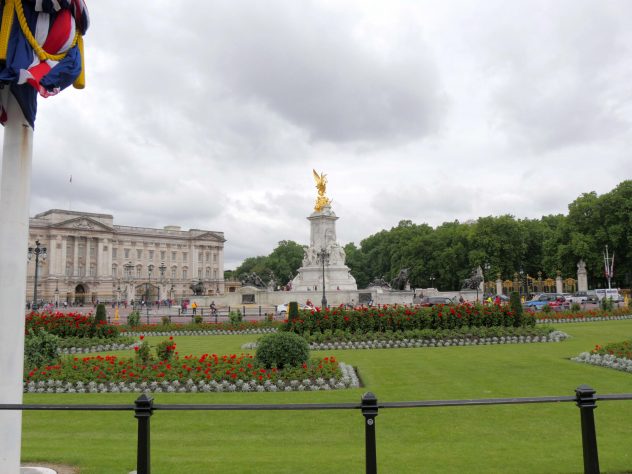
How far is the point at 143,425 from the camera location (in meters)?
4.31

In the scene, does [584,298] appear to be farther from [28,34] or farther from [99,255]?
Answer: [99,255]

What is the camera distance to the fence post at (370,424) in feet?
13.8

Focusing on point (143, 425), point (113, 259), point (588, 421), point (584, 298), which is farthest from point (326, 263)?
point (113, 259)

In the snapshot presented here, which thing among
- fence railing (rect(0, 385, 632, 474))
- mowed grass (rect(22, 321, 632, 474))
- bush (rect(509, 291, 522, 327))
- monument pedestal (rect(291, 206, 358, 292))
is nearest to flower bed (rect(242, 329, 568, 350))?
bush (rect(509, 291, 522, 327))

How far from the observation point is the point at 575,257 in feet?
211

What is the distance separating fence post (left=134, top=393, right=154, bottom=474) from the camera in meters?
4.29

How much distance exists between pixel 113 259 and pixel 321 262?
Answer: 75170 millimetres

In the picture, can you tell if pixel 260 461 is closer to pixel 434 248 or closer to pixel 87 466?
pixel 87 466

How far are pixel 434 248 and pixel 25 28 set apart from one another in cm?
8365

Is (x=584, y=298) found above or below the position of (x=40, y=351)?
above

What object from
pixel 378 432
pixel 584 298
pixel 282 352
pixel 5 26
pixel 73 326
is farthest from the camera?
pixel 584 298

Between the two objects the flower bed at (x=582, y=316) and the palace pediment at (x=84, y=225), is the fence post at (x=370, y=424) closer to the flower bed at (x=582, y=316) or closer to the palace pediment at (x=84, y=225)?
the flower bed at (x=582, y=316)

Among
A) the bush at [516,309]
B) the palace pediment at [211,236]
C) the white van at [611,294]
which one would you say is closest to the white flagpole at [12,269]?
the bush at [516,309]

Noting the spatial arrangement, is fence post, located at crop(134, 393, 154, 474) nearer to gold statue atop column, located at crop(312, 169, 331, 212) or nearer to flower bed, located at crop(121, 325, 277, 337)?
flower bed, located at crop(121, 325, 277, 337)
